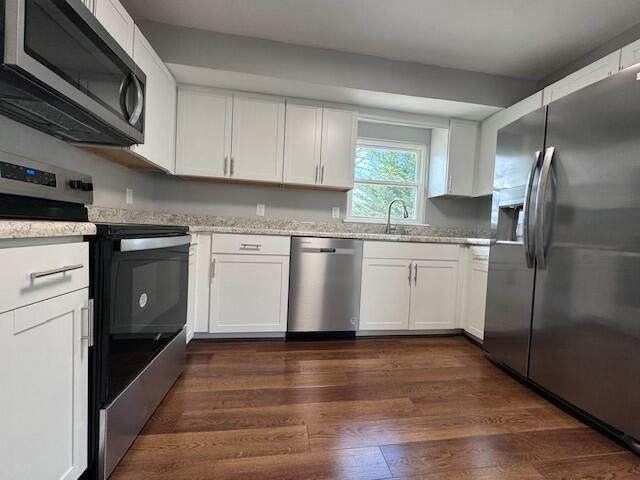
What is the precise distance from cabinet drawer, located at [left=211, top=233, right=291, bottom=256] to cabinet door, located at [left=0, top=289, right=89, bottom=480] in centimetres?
136

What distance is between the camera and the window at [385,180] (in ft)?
10.7

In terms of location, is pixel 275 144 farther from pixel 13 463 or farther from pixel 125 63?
pixel 13 463

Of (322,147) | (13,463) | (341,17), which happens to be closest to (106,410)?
(13,463)

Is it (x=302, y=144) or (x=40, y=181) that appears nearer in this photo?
(x=40, y=181)

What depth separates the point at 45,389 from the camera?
0.80 metres

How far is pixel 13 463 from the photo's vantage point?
0.71 m

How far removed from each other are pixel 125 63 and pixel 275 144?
1.44 meters

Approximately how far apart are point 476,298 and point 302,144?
1.96 metres

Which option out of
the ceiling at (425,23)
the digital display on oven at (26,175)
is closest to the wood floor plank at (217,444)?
the digital display on oven at (26,175)

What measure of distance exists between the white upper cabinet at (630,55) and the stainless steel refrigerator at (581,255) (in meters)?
0.56

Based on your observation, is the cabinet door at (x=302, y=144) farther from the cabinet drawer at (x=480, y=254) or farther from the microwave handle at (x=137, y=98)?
the cabinet drawer at (x=480, y=254)

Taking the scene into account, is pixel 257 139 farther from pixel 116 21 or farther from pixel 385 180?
pixel 385 180

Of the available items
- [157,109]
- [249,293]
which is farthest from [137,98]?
[249,293]

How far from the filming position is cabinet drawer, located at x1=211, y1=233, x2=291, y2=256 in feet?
7.55
